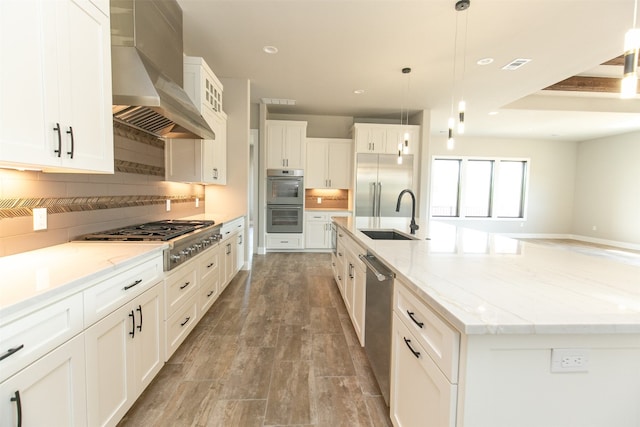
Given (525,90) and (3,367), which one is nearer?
(3,367)

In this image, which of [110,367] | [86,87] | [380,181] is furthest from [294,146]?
[110,367]

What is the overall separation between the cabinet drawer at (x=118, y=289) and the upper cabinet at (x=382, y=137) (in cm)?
473

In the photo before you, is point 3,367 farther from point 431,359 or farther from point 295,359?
point 295,359

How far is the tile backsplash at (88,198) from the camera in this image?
1.47 m

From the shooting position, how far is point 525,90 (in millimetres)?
4535

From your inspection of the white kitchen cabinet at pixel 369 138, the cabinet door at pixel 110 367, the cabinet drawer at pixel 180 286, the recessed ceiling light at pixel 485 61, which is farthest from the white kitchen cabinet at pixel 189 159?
the recessed ceiling light at pixel 485 61

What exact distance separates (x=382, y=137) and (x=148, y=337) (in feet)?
17.2

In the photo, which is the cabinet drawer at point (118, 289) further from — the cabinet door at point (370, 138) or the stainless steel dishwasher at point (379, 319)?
the cabinet door at point (370, 138)

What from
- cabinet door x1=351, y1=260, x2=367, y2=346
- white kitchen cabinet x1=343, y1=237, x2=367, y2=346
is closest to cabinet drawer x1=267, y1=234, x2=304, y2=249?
white kitchen cabinet x1=343, y1=237, x2=367, y2=346

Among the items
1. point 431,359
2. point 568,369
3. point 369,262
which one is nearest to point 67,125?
point 369,262

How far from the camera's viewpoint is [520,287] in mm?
1096

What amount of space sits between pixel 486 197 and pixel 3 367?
9.81 meters

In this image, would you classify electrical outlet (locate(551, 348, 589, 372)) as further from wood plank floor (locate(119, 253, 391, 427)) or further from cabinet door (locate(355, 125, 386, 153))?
cabinet door (locate(355, 125, 386, 153))

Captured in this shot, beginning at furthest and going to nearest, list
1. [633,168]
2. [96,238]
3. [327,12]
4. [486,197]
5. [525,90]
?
[486,197] → [633,168] → [525,90] → [327,12] → [96,238]
